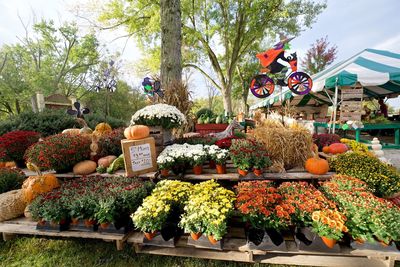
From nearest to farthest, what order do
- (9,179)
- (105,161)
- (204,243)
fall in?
(204,243) < (9,179) < (105,161)

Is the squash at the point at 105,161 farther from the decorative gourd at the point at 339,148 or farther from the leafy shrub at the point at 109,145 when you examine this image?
the decorative gourd at the point at 339,148

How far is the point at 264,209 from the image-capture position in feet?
5.39

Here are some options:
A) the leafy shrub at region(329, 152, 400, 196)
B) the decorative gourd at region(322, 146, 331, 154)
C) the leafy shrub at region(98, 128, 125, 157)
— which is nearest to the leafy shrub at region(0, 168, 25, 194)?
the leafy shrub at region(98, 128, 125, 157)

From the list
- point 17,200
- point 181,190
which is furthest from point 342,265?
point 17,200

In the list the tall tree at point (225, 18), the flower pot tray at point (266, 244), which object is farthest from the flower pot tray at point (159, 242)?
the tall tree at point (225, 18)

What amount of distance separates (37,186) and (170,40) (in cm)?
357

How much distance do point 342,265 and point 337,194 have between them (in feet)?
2.01

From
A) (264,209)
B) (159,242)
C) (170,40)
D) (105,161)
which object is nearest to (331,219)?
(264,209)

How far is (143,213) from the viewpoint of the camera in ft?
5.45

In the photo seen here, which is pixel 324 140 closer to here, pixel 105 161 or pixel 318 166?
pixel 318 166

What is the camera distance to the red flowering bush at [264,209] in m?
1.64

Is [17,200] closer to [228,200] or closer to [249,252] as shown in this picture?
[228,200]

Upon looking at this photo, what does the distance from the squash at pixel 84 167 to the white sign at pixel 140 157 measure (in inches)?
30.6

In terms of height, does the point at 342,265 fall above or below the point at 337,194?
below
